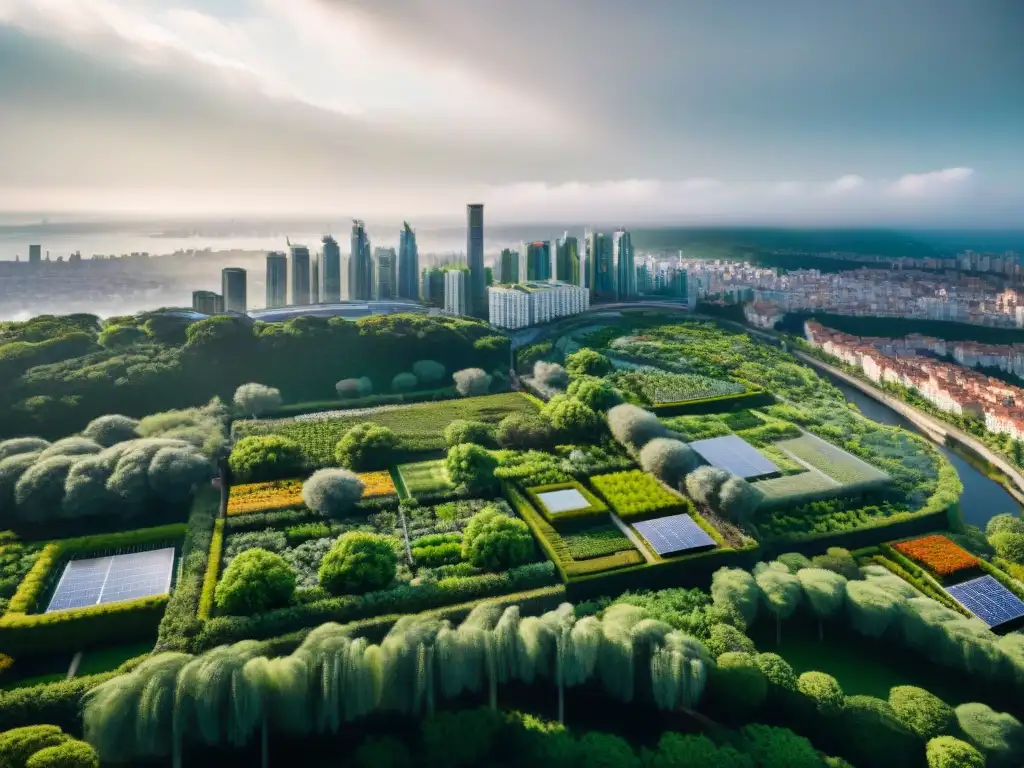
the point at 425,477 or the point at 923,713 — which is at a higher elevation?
the point at 425,477

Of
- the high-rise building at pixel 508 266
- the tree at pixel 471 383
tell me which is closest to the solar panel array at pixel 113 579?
the tree at pixel 471 383

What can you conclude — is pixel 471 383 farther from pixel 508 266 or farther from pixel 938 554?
pixel 508 266

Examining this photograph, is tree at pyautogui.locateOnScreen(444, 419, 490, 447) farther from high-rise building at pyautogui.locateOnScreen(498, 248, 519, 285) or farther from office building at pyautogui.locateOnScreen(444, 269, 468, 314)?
high-rise building at pyautogui.locateOnScreen(498, 248, 519, 285)

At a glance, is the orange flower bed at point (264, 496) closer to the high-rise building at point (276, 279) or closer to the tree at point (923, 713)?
→ the tree at point (923, 713)

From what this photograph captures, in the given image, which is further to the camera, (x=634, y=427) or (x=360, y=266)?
(x=360, y=266)

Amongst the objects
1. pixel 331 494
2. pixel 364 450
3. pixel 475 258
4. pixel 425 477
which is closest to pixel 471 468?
pixel 425 477

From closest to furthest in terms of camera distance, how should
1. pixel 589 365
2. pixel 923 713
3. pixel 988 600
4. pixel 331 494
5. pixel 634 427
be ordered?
1. pixel 923 713
2. pixel 988 600
3. pixel 331 494
4. pixel 634 427
5. pixel 589 365
